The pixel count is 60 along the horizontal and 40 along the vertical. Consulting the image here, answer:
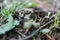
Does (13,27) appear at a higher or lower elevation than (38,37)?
higher

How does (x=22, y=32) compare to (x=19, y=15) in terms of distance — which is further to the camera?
(x=19, y=15)

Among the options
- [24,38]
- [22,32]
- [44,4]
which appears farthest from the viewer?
[44,4]

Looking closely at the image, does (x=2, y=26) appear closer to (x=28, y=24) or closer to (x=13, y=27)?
(x=13, y=27)

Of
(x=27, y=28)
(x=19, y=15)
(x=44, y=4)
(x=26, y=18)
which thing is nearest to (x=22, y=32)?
(x=27, y=28)

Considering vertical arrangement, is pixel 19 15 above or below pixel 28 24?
above

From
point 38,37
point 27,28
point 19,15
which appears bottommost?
point 38,37

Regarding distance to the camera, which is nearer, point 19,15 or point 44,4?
point 19,15

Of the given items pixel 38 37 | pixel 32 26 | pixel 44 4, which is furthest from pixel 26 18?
pixel 44 4

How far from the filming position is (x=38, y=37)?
1.39m

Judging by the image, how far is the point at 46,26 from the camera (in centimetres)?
151

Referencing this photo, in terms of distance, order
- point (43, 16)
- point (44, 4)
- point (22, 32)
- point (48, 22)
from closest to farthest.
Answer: point (22, 32)
point (48, 22)
point (43, 16)
point (44, 4)

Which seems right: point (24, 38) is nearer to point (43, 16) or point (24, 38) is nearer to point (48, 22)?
point (48, 22)

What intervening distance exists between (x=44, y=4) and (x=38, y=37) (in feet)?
25.1

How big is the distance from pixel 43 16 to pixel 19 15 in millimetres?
266
